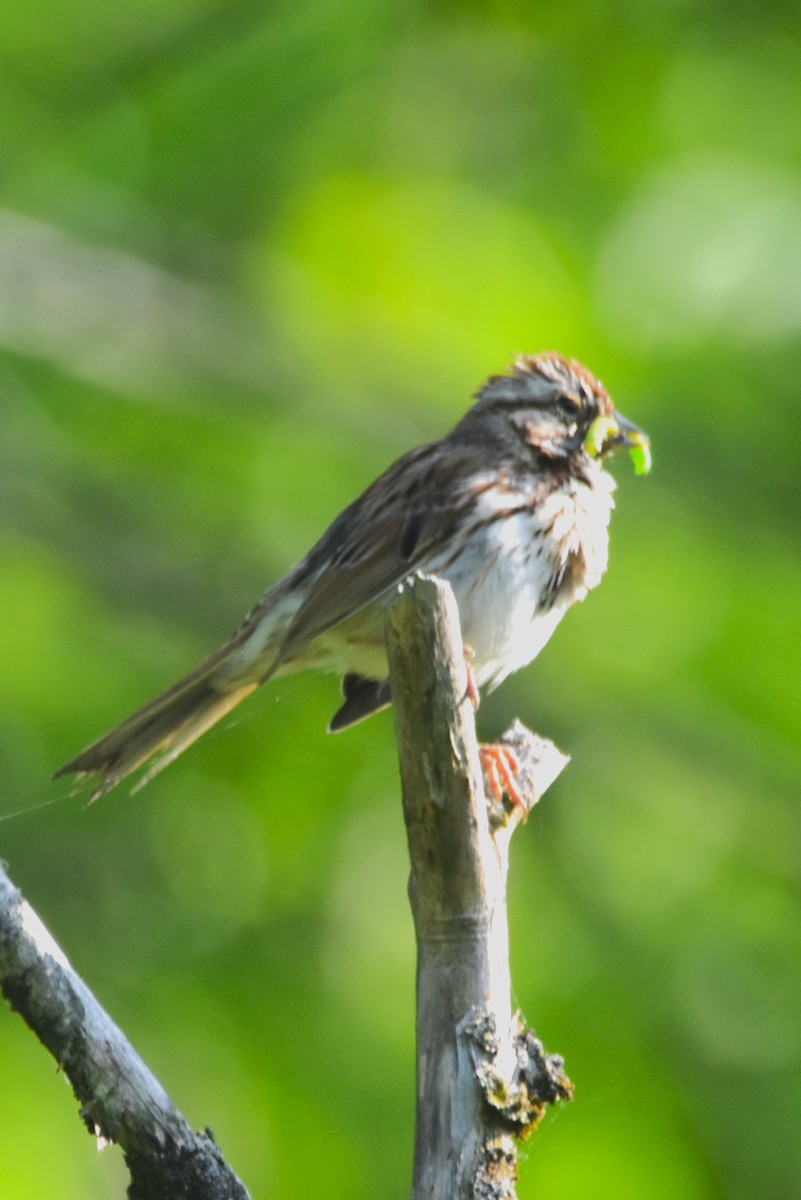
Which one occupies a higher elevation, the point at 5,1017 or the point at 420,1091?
the point at 5,1017

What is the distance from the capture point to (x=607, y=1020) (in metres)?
6.61

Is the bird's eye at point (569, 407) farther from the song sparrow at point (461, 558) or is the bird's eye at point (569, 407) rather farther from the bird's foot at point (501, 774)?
the bird's foot at point (501, 774)

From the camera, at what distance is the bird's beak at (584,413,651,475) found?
567cm

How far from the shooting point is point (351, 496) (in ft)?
26.7

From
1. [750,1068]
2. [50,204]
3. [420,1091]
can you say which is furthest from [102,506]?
[420,1091]

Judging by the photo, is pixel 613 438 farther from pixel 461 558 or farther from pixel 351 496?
pixel 351 496

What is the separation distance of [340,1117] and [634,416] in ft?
10.2

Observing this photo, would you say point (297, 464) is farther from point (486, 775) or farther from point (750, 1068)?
point (486, 775)

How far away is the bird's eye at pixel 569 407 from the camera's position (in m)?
5.77

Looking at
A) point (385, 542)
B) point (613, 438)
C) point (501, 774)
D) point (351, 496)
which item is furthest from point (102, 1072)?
point (351, 496)

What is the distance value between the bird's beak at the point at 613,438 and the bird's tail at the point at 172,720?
4.27 feet

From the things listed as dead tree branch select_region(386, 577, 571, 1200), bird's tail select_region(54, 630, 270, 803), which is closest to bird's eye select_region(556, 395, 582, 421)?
bird's tail select_region(54, 630, 270, 803)

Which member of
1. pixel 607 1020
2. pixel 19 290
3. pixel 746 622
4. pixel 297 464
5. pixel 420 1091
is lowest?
pixel 420 1091

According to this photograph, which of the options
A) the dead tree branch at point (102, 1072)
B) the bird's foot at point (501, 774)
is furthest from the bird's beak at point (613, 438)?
the dead tree branch at point (102, 1072)
